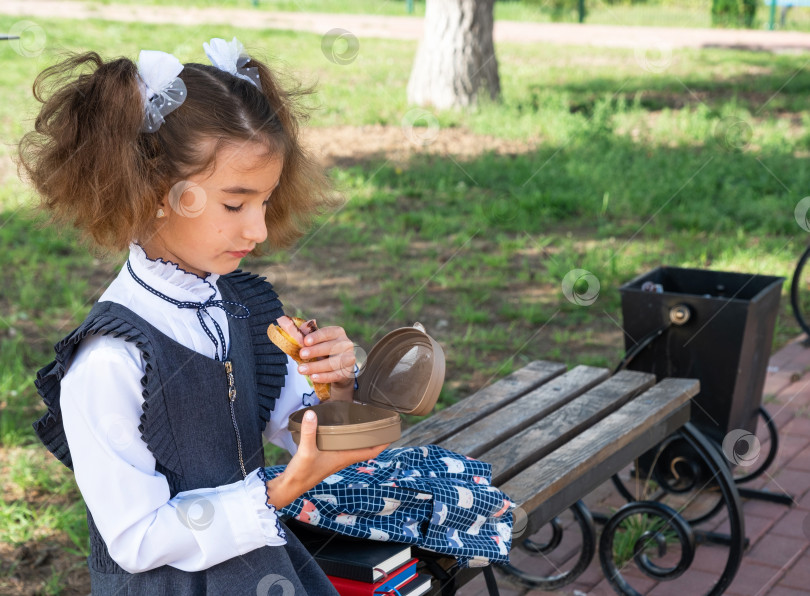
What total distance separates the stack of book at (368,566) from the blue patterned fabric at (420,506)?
4cm

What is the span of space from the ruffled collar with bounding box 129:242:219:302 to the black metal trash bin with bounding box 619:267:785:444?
192 centimetres

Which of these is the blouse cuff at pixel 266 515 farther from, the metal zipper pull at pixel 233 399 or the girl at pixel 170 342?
the metal zipper pull at pixel 233 399

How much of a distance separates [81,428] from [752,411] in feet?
8.55

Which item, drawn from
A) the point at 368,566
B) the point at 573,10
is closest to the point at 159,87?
the point at 368,566

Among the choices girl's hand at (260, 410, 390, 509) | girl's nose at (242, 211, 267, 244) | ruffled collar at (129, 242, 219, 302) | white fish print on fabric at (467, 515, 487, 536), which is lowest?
white fish print on fabric at (467, 515, 487, 536)

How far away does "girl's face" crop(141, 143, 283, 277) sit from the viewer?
1676mm

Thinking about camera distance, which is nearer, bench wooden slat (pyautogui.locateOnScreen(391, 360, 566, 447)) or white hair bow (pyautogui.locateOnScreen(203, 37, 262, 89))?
white hair bow (pyautogui.locateOnScreen(203, 37, 262, 89))

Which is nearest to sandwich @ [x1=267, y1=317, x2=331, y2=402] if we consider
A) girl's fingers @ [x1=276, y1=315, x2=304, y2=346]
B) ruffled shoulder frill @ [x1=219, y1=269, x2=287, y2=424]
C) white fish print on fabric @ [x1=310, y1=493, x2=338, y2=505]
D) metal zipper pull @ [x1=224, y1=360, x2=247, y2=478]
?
girl's fingers @ [x1=276, y1=315, x2=304, y2=346]

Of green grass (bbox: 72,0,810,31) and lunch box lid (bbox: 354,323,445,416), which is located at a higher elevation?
green grass (bbox: 72,0,810,31)

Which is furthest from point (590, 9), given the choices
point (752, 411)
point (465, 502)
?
point (465, 502)

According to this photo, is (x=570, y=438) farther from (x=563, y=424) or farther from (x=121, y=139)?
(x=121, y=139)

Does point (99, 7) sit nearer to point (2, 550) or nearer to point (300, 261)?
point (300, 261)

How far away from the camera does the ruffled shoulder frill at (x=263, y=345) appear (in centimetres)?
196

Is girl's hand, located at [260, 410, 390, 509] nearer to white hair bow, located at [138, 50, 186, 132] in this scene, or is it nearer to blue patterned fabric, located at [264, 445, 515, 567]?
blue patterned fabric, located at [264, 445, 515, 567]
